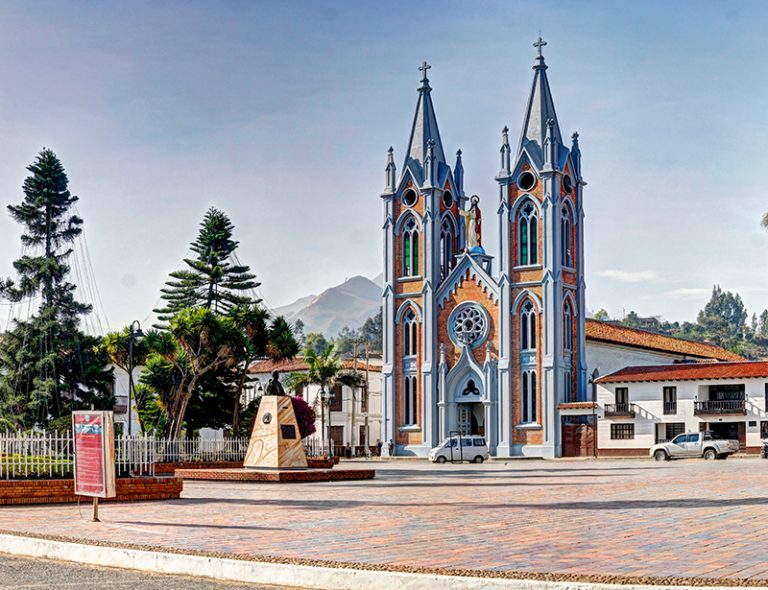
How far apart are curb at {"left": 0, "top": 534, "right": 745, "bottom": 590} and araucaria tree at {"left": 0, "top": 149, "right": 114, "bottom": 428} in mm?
38246

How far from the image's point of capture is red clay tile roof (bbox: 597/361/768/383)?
2338 inches

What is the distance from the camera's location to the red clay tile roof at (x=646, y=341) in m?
75.4

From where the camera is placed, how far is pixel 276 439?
28641 millimetres

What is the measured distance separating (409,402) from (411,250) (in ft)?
34.5

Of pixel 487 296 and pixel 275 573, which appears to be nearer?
pixel 275 573

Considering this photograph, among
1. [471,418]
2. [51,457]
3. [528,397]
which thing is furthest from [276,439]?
[471,418]

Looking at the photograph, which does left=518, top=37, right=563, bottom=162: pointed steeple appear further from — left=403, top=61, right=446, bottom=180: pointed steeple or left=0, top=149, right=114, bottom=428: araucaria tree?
left=0, top=149, right=114, bottom=428: araucaria tree

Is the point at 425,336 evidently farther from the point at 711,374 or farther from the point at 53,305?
the point at 53,305

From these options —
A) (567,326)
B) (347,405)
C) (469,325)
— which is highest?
(469,325)

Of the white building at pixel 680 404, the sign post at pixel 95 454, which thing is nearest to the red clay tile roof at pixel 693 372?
the white building at pixel 680 404

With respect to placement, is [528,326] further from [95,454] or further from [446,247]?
[95,454]

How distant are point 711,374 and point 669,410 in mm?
3205

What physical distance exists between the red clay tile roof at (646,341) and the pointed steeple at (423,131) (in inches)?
644

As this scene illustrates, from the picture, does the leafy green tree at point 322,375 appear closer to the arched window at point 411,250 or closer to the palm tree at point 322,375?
the palm tree at point 322,375
